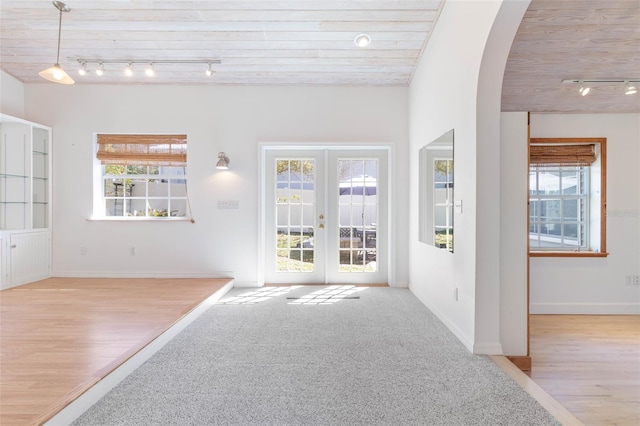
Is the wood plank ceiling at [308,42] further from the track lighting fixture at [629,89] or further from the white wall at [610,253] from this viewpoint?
the white wall at [610,253]

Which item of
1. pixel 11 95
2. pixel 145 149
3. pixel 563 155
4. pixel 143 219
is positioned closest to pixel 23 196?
pixel 11 95

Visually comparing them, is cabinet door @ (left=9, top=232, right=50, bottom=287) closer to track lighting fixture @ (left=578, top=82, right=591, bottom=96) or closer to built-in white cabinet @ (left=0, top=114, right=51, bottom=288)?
built-in white cabinet @ (left=0, top=114, right=51, bottom=288)

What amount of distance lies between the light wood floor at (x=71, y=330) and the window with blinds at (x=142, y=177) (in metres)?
1.02

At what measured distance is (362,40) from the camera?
3.71 m

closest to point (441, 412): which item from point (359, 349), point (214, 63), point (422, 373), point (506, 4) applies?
point (422, 373)

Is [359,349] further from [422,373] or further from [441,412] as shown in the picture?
[441,412]

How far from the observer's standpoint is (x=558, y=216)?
13.8 ft

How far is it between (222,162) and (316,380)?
3.26 metres

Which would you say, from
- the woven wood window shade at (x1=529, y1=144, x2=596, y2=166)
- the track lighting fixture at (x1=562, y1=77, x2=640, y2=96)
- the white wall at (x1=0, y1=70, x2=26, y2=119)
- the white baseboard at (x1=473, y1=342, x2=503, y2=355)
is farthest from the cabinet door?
the track lighting fixture at (x1=562, y1=77, x2=640, y2=96)

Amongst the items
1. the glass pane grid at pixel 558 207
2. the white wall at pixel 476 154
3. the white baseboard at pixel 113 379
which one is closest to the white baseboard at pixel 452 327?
the white wall at pixel 476 154

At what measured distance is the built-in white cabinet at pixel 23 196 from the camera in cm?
431

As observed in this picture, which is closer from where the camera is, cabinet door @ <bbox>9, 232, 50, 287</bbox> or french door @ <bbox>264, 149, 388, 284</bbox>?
cabinet door @ <bbox>9, 232, 50, 287</bbox>

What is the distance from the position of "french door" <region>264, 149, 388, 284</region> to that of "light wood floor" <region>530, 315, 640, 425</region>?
2162 millimetres

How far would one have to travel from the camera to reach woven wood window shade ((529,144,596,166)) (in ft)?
13.1
